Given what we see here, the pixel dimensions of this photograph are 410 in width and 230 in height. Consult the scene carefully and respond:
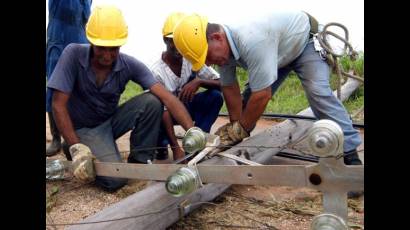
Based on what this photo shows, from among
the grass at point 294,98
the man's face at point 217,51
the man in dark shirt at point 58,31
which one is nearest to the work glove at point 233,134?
the man's face at point 217,51

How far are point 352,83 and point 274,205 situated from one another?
11.7 ft

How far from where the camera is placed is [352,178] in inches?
73.8

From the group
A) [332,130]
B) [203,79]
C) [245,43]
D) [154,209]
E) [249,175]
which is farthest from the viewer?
[203,79]

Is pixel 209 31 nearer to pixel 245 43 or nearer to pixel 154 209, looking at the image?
pixel 245 43

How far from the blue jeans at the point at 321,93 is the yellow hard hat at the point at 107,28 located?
51.8 inches

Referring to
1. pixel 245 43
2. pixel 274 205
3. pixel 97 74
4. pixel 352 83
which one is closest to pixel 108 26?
pixel 97 74

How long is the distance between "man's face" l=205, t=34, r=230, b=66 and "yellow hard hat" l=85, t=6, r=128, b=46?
620 mm

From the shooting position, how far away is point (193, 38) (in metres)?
3.00

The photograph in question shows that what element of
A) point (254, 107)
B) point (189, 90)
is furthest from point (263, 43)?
point (189, 90)

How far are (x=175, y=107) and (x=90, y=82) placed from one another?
657 mm

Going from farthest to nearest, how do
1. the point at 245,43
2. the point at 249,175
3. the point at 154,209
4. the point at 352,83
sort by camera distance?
1. the point at 352,83
2. the point at 245,43
3. the point at 154,209
4. the point at 249,175

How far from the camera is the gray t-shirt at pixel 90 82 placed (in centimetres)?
338

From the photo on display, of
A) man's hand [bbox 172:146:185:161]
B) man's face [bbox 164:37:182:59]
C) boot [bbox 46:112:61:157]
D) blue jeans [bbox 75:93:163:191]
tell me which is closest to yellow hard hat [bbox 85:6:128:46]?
blue jeans [bbox 75:93:163:191]

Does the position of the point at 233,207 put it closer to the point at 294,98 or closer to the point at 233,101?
the point at 233,101
